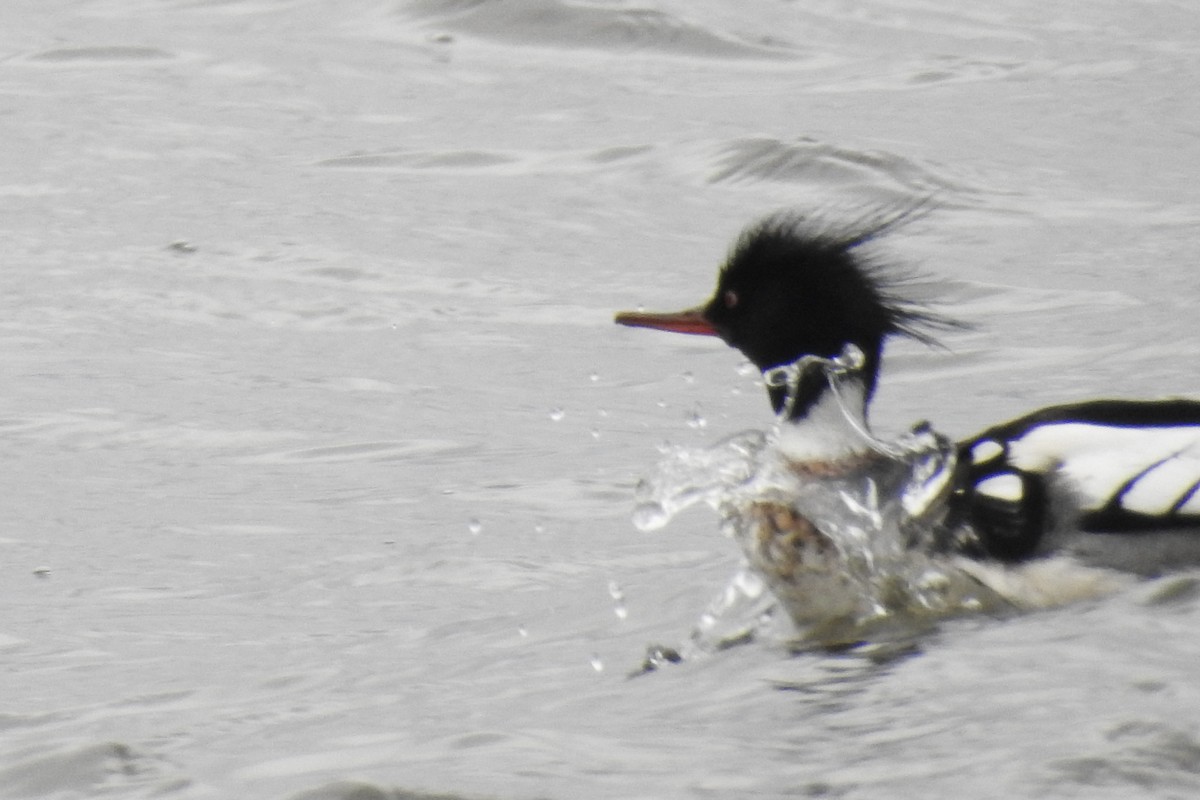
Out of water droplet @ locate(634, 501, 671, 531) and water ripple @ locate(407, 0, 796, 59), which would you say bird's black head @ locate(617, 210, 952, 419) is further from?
water ripple @ locate(407, 0, 796, 59)

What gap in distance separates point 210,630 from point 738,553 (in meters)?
1.32

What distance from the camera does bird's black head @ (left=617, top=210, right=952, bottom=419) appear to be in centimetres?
532

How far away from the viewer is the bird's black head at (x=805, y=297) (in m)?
5.32

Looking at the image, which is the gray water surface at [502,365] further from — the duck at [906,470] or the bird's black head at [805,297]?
the bird's black head at [805,297]

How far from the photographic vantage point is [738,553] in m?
5.65

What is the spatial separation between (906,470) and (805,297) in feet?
1.54

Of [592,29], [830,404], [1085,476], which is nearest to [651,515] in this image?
[830,404]

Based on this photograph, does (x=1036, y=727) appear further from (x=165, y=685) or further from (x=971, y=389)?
(x=971, y=389)

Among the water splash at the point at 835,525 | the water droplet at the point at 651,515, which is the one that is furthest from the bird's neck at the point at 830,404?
the water droplet at the point at 651,515

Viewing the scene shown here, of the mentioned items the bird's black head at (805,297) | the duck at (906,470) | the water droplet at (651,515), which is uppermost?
the bird's black head at (805,297)

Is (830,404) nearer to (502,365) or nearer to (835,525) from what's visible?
(835,525)

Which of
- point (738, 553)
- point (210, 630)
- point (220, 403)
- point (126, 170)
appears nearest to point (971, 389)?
point (738, 553)

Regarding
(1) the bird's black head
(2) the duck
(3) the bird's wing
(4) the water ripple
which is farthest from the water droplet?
(4) the water ripple

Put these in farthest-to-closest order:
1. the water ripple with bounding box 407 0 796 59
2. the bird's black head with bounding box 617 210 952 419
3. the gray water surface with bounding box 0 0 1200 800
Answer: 1. the water ripple with bounding box 407 0 796 59
2. the bird's black head with bounding box 617 210 952 419
3. the gray water surface with bounding box 0 0 1200 800
